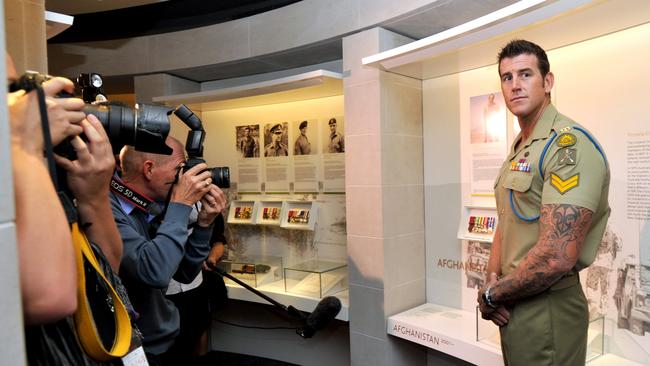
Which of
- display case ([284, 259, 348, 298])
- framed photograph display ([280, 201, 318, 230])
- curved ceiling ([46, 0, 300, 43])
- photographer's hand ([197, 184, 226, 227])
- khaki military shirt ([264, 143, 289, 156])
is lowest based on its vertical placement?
display case ([284, 259, 348, 298])

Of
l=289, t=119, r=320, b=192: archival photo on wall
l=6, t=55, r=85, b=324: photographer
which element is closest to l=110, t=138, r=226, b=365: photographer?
l=6, t=55, r=85, b=324: photographer

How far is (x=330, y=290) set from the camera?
3.24 meters

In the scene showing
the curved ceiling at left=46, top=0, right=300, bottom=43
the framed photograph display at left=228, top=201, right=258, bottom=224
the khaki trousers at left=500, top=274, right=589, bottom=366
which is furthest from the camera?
the framed photograph display at left=228, top=201, right=258, bottom=224

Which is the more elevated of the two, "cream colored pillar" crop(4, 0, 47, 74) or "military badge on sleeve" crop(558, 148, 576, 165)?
"cream colored pillar" crop(4, 0, 47, 74)

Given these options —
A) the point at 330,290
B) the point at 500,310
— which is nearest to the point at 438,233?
the point at 330,290

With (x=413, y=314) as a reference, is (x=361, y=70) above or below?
above

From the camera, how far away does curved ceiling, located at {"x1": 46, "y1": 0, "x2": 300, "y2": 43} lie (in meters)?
3.37

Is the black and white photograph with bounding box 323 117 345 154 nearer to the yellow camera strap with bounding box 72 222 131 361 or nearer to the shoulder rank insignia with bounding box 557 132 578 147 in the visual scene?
the shoulder rank insignia with bounding box 557 132 578 147

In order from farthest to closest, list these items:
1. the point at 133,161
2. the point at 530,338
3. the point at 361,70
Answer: the point at 361,70 < the point at 133,161 < the point at 530,338

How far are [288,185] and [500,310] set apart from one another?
2.46 meters

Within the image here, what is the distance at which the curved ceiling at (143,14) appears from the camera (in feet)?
11.1

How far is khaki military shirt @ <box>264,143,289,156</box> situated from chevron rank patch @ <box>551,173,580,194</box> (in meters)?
2.64

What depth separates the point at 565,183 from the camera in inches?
56.5

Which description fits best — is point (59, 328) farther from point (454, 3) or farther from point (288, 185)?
point (288, 185)
